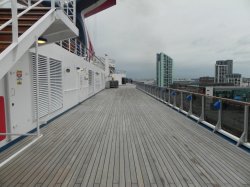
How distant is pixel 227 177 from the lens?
2945 mm

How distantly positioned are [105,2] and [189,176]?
30.0 meters

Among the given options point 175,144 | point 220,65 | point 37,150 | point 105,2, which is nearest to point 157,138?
point 175,144

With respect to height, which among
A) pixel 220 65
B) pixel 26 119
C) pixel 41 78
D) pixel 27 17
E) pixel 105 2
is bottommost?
pixel 26 119

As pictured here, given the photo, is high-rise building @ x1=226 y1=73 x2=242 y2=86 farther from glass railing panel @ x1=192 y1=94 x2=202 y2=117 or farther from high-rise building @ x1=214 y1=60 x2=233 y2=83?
glass railing panel @ x1=192 y1=94 x2=202 y2=117

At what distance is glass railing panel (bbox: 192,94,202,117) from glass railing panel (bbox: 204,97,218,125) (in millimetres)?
407

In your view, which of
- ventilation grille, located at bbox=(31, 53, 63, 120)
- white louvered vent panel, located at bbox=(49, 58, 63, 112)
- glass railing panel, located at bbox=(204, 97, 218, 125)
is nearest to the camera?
glass railing panel, located at bbox=(204, 97, 218, 125)

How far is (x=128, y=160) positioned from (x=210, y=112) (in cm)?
328

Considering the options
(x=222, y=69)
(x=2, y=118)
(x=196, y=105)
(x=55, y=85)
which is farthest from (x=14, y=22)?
(x=222, y=69)

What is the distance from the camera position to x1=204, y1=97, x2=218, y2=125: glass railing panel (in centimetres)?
539

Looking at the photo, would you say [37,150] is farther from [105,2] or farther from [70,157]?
[105,2]

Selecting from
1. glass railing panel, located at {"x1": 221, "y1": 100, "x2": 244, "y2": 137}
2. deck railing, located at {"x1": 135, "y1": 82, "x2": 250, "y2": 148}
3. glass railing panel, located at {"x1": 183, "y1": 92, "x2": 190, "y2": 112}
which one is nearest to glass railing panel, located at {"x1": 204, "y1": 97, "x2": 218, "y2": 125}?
deck railing, located at {"x1": 135, "y1": 82, "x2": 250, "y2": 148}

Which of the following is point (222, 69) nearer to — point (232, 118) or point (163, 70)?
point (163, 70)

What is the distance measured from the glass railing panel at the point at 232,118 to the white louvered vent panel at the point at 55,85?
5366 mm

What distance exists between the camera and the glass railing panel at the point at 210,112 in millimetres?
5387
